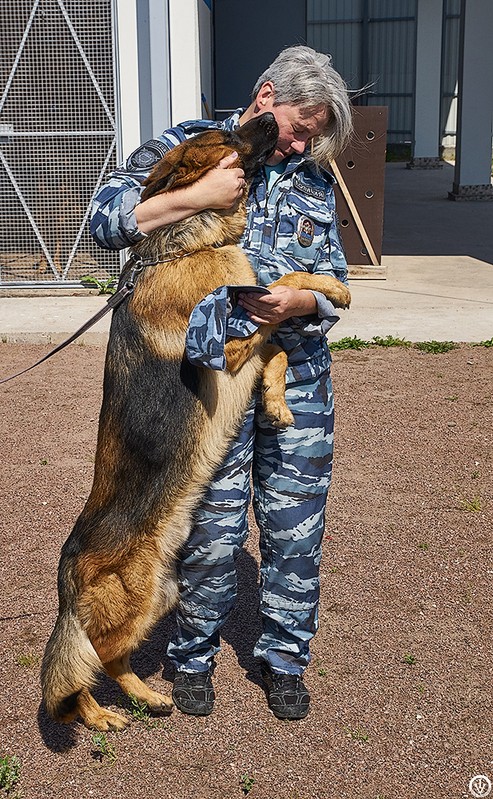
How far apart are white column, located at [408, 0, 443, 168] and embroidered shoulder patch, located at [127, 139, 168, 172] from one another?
22.6m

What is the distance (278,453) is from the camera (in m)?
3.17

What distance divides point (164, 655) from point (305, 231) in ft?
6.29

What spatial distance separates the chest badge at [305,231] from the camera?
9.95 ft

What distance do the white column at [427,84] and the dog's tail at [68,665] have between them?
23338 millimetres

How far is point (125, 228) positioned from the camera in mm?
2865

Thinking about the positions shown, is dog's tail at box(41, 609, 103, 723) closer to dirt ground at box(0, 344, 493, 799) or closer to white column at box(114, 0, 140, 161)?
dirt ground at box(0, 344, 493, 799)

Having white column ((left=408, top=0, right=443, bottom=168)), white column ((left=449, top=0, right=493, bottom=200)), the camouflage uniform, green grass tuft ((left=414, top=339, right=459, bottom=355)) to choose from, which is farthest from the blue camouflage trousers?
white column ((left=408, top=0, right=443, bottom=168))

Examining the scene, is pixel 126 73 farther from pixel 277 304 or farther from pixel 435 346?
pixel 277 304

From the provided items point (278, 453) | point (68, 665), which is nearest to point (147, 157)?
point (278, 453)

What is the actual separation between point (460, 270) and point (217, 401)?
918 centimetres

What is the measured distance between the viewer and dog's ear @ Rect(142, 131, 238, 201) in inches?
115

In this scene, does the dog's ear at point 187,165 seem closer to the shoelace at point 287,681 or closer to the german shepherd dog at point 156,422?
the german shepherd dog at point 156,422

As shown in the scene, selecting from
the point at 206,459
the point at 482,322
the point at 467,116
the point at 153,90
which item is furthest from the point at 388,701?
the point at 467,116

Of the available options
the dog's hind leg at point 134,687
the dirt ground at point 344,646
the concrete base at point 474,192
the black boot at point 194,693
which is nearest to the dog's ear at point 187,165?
the dog's hind leg at point 134,687
